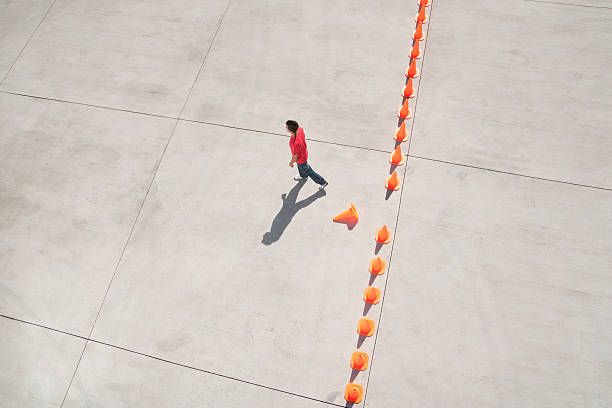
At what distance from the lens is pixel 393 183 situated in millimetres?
5625

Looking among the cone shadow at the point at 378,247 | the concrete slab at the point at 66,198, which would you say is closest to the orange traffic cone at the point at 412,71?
the cone shadow at the point at 378,247

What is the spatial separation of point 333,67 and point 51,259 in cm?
505

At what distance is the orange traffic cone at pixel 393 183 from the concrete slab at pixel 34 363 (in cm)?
432

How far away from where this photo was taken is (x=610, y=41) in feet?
21.8

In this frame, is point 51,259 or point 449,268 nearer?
point 449,268

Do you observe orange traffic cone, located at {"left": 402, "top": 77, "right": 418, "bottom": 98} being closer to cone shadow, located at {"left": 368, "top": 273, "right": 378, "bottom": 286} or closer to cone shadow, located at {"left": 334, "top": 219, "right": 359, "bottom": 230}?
cone shadow, located at {"left": 334, "top": 219, "right": 359, "bottom": 230}

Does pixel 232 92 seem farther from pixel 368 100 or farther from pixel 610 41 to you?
pixel 610 41

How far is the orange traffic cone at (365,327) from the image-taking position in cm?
475

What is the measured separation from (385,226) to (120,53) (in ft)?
18.5

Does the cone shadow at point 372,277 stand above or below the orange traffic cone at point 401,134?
below

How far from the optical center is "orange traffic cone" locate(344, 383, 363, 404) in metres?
4.41

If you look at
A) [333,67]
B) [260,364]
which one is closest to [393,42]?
[333,67]

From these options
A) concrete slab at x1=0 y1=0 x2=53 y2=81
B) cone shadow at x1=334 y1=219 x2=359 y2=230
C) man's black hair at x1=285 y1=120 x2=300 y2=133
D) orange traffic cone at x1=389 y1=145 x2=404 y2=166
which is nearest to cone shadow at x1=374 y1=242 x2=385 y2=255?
cone shadow at x1=334 y1=219 x2=359 y2=230

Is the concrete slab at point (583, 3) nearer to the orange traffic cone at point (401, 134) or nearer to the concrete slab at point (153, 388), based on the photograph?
the orange traffic cone at point (401, 134)
